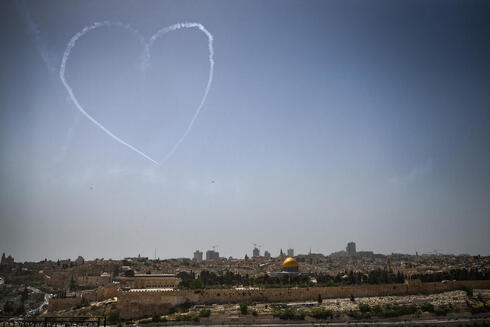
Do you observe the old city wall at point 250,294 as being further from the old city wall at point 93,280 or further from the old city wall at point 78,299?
the old city wall at point 93,280

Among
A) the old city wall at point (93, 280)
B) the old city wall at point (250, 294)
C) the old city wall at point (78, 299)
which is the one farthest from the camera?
the old city wall at point (93, 280)

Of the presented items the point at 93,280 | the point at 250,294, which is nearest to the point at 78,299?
the point at 250,294

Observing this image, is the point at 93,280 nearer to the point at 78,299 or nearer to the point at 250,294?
the point at 78,299

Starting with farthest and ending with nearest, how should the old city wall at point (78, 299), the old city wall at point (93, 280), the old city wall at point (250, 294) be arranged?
the old city wall at point (93, 280)
the old city wall at point (78, 299)
the old city wall at point (250, 294)

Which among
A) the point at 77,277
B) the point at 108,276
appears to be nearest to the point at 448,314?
the point at 108,276

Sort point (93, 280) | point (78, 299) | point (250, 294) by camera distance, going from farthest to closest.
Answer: point (93, 280) < point (250, 294) < point (78, 299)

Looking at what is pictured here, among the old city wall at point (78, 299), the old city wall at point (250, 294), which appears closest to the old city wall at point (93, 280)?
the old city wall at point (78, 299)

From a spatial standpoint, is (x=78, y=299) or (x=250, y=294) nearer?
(x=78, y=299)

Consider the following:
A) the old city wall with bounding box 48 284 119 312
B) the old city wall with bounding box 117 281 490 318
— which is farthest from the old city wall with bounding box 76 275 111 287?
the old city wall with bounding box 117 281 490 318

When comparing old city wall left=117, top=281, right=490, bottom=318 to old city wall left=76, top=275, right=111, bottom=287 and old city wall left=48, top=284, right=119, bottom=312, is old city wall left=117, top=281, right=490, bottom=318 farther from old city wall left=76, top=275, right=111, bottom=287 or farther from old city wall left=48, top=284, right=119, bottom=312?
old city wall left=76, top=275, right=111, bottom=287

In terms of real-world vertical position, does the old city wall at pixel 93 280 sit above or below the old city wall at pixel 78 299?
above
